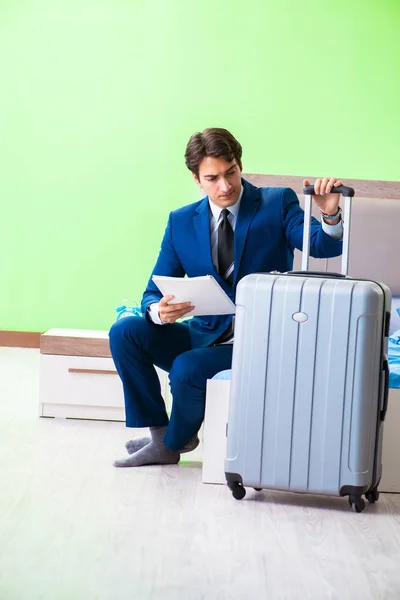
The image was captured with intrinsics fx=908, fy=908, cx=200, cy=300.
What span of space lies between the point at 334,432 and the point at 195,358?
0.54 m

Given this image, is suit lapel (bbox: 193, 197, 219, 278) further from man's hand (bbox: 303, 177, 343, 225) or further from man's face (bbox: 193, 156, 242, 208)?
man's hand (bbox: 303, 177, 343, 225)

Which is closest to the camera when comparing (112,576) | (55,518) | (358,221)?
(112,576)

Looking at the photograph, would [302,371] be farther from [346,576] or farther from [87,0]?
[87,0]

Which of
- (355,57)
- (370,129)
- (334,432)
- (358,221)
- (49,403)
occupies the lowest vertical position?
(49,403)

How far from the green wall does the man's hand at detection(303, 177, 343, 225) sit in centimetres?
256

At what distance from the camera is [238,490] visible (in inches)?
94.9

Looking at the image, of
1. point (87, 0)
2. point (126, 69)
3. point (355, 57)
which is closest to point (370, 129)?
point (355, 57)

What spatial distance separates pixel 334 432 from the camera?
2.29 m

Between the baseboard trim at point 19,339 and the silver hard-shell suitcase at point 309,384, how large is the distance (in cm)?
312

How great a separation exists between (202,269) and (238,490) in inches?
28.8

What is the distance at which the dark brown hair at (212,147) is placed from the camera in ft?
8.83

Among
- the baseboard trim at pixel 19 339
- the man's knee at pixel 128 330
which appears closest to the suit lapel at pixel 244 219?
the man's knee at pixel 128 330

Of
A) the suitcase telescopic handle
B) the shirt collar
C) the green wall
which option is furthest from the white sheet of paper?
the green wall

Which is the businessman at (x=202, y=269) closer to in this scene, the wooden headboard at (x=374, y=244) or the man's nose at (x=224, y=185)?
the man's nose at (x=224, y=185)
